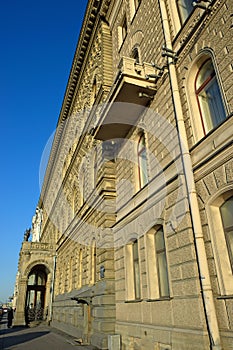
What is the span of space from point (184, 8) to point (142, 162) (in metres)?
5.07

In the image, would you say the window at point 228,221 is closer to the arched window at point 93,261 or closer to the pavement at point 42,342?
the pavement at point 42,342

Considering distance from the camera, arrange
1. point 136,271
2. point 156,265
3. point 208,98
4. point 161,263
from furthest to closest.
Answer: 1. point 136,271
2. point 156,265
3. point 161,263
4. point 208,98

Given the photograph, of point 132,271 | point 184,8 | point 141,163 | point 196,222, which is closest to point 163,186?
point 196,222

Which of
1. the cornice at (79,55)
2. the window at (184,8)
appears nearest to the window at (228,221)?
the window at (184,8)

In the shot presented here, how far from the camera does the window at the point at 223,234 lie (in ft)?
18.7

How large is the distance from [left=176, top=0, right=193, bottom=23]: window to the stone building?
0.12 ft

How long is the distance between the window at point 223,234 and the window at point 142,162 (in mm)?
3758

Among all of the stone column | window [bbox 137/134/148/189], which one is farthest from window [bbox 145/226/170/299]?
the stone column

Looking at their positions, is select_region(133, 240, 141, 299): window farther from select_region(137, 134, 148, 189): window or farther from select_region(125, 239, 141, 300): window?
select_region(137, 134, 148, 189): window

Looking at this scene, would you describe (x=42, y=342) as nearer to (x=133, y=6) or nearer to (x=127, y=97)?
(x=127, y=97)

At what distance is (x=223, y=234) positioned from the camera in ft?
19.9

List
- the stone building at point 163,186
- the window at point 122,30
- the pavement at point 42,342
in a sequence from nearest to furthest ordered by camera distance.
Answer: the stone building at point 163,186 → the pavement at point 42,342 → the window at point 122,30

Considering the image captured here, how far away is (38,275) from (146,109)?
3610cm

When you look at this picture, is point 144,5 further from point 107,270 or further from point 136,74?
point 107,270
